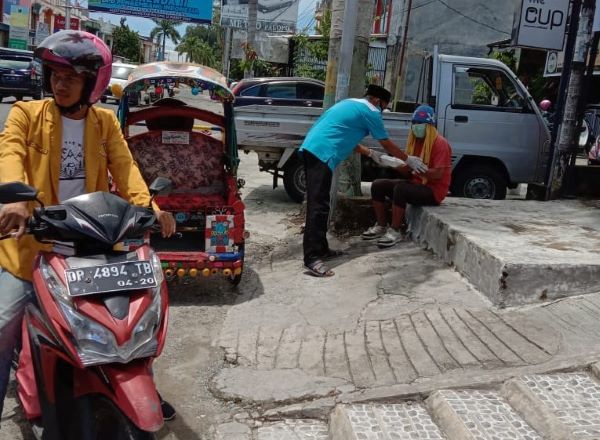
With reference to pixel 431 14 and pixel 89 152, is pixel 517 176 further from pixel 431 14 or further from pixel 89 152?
pixel 431 14

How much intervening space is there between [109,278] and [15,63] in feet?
69.5

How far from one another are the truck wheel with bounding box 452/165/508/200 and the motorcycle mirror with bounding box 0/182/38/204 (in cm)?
719

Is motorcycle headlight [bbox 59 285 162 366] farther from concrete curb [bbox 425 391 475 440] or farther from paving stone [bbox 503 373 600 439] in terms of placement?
paving stone [bbox 503 373 600 439]

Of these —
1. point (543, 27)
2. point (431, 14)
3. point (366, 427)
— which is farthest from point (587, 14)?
point (431, 14)

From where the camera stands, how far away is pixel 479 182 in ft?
28.7

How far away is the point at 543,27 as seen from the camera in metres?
7.65

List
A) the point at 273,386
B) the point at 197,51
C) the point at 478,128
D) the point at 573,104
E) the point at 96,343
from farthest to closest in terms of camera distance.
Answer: the point at 197,51 < the point at 478,128 < the point at 573,104 < the point at 273,386 < the point at 96,343

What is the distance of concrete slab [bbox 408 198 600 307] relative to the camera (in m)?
4.16

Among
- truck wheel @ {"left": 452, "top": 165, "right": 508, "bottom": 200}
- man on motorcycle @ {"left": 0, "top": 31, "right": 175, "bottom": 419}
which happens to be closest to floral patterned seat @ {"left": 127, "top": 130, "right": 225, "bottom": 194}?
man on motorcycle @ {"left": 0, "top": 31, "right": 175, "bottom": 419}

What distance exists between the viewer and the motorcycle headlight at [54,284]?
2.24 m

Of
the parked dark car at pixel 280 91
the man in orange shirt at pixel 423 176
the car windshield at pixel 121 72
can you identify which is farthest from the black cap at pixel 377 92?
the car windshield at pixel 121 72

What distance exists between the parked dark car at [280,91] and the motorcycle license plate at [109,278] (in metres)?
9.76

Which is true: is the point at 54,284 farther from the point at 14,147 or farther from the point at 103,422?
the point at 14,147

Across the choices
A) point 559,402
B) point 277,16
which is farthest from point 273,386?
point 277,16
